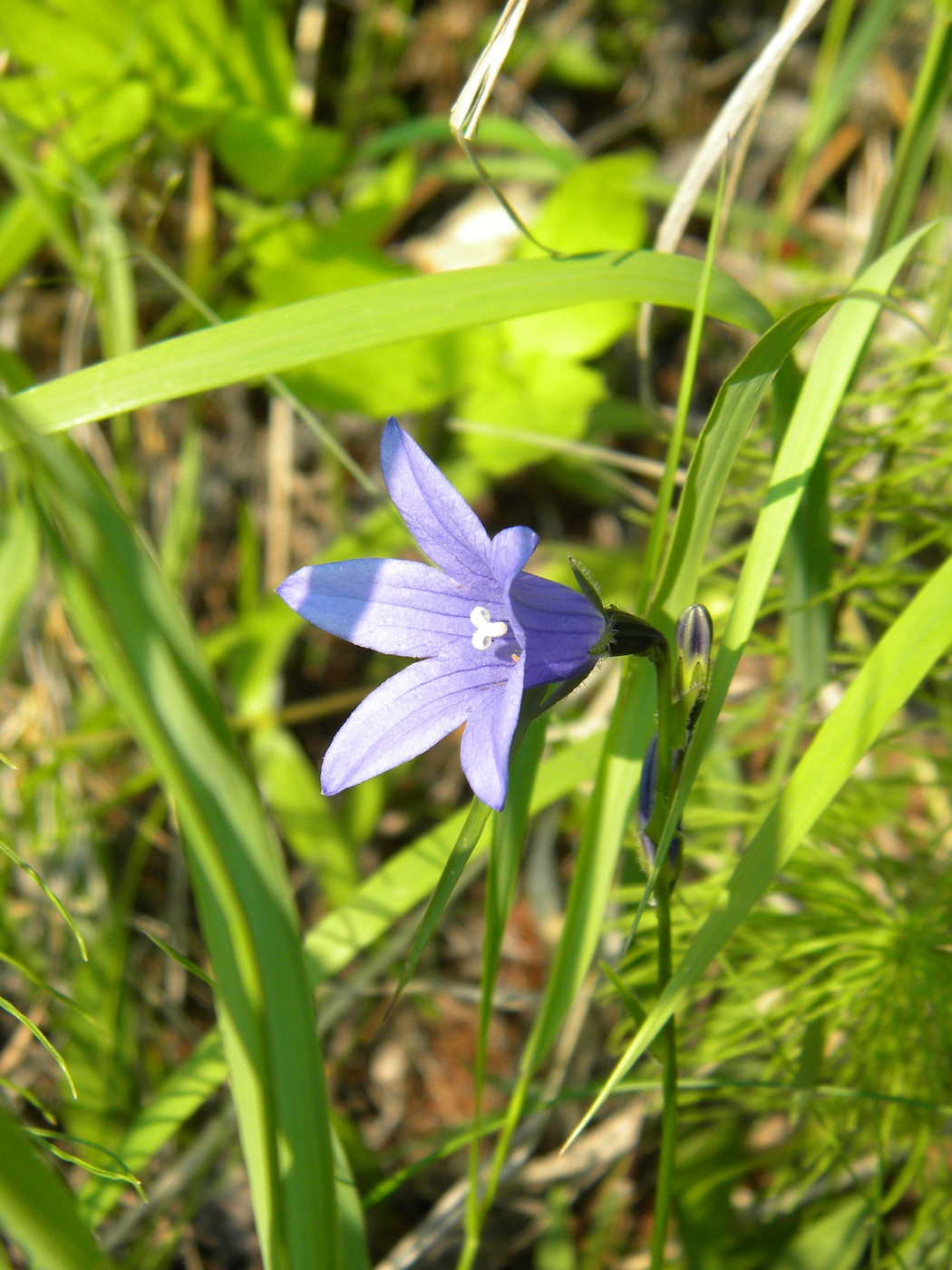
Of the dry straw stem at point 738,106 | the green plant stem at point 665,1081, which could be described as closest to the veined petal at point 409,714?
the green plant stem at point 665,1081

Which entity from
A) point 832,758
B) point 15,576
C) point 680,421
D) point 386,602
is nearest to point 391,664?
point 15,576

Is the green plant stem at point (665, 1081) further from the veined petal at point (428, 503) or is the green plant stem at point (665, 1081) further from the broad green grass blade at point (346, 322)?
the broad green grass blade at point (346, 322)

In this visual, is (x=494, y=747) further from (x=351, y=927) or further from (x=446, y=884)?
(x=351, y=927)

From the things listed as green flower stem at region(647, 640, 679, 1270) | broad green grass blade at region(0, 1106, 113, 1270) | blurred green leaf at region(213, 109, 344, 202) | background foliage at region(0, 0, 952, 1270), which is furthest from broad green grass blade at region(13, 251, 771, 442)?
blurred green leaf at region(213, 109, 344, 202)

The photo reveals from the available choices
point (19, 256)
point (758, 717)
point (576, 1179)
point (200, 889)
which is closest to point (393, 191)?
point (19, 256)

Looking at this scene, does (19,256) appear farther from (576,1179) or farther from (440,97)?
(576,1179)

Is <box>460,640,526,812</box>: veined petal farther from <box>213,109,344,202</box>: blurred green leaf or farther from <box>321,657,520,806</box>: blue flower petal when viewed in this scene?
<box>213,109,344,202</box>: blurred green leaf

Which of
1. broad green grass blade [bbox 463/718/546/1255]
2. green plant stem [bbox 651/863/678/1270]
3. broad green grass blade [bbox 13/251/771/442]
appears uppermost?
broad green grass blade [bbox 13/251/771/442]
